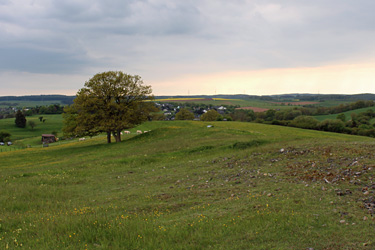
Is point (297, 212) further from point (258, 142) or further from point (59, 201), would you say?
point (258, 142)

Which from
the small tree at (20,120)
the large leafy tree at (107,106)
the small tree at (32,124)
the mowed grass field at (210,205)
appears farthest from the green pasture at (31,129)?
the mowed grass field at (210,205)

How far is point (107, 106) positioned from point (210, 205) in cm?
3735

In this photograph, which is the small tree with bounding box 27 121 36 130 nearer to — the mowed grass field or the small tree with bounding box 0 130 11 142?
the small tree with bounding box 0 130 11 142

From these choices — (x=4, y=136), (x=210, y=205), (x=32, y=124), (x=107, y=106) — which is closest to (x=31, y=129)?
(x=32, y=124)

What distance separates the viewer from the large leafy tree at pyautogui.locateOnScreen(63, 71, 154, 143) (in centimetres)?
4450

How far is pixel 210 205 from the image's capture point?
10.8m

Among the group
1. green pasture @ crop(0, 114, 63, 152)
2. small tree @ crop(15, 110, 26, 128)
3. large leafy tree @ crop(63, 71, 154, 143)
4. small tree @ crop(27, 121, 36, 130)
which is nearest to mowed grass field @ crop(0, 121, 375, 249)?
large leafy tree @ crop(63, 71, 154, 143)

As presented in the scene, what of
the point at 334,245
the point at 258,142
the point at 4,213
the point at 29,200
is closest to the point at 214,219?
the point at 334,245

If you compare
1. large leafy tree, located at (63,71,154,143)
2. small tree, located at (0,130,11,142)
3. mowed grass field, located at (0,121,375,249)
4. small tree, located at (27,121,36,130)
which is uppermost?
large leafy tree, located at (63,71,154,143)

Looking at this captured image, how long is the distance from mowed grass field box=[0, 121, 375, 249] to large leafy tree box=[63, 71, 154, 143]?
918 inches

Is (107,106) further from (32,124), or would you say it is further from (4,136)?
(32,124)

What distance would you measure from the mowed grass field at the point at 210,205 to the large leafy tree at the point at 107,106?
76.5ft

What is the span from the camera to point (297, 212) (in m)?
8.96

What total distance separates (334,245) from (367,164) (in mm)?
8731
